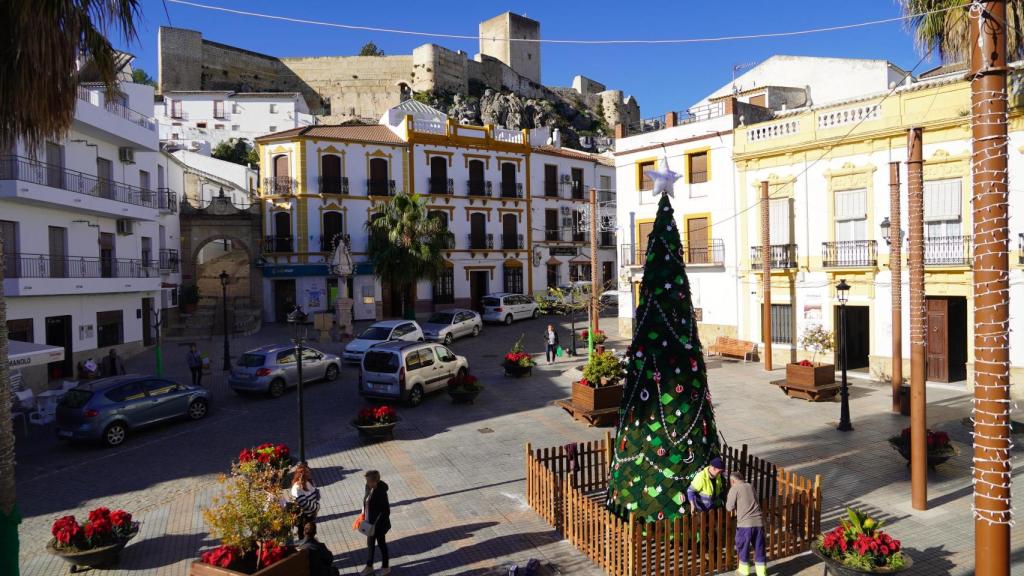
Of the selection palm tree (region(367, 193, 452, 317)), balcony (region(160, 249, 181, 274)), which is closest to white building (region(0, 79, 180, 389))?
balcony (region(160, 249, 181, 274))

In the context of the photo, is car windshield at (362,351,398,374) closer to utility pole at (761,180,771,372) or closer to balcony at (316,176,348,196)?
utility pole at (761,180,771,372)

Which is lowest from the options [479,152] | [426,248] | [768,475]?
[768,475]

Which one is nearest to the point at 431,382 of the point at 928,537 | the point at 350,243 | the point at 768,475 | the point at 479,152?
the point at 768,475

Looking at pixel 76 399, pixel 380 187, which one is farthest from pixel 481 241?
pixel 76 399

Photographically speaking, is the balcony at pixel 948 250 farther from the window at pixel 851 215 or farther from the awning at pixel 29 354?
the awning at pixel 29 354

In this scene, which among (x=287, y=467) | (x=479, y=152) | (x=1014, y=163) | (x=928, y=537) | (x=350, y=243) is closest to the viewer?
(x=928, y=537)

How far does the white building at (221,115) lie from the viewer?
185 feet

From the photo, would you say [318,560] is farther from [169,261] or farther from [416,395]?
[169,261]

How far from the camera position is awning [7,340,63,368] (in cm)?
1477

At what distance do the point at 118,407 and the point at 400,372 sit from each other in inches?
257

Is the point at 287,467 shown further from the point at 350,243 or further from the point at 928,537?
the point at 350,243

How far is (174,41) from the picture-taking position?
65.8m

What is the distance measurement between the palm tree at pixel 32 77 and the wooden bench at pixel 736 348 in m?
21.9

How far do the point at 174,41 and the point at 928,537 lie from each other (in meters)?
74.9
